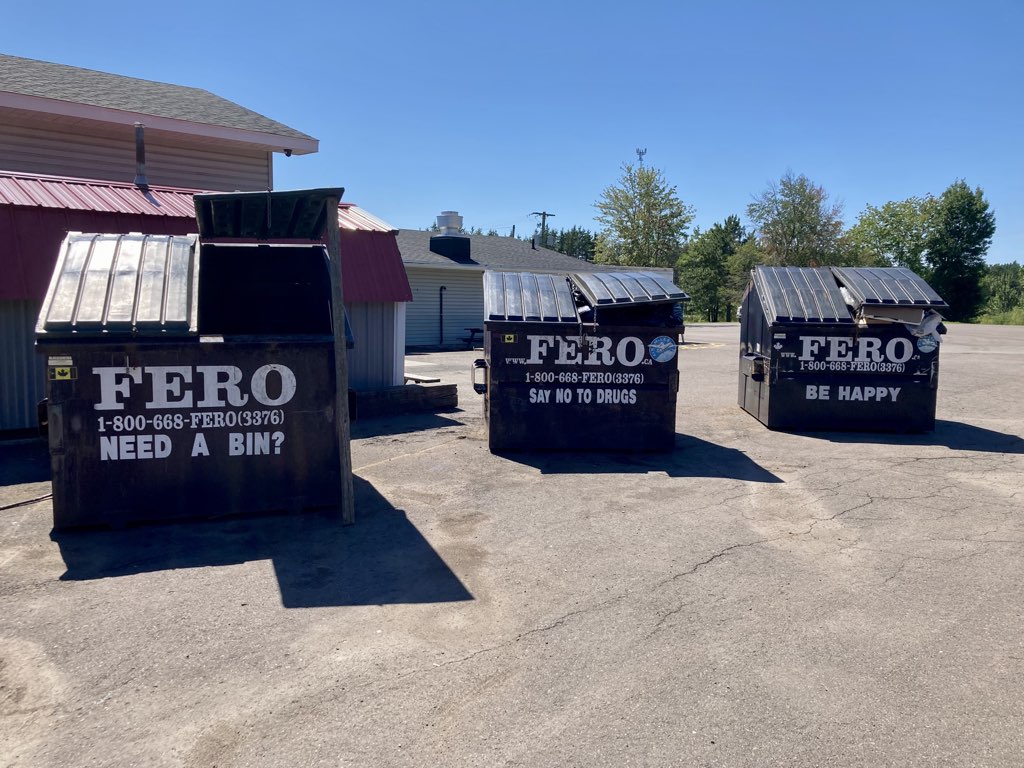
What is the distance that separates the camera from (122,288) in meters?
5.57

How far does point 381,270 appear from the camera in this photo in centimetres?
1079

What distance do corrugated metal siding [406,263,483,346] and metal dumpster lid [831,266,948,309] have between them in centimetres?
1648

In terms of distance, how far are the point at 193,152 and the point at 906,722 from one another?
14.1 metres

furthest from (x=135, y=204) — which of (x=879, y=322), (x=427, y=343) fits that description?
(x=427, y=343)

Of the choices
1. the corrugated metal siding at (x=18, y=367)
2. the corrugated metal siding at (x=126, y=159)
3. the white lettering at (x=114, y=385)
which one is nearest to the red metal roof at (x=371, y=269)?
the corrugated metal siding at (x=18, y=367)

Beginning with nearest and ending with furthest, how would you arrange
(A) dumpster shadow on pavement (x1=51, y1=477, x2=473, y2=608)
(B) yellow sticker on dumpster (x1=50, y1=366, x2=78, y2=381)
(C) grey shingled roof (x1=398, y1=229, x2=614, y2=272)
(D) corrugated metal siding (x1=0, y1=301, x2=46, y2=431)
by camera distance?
(A) dumpster shadow on pavement (x1=51, y1=477, x2=473, y2=608) < (B) yellow sticker on dumpster (x1=50, y1=366, x2=78, y2=381) < (D) corrugated metal siding (x1=0, y1=301, x2=46, y2=431) < (C) grey shingled roof (x1=398, y1=229, x2=614, y2=272)

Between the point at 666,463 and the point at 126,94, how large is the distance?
11927mm

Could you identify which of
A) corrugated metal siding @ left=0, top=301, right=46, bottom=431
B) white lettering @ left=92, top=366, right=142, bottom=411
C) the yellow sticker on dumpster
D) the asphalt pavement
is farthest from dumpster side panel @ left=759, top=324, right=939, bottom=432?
corrugated metal siding @ left=0, top=301, right=46, bottom=431

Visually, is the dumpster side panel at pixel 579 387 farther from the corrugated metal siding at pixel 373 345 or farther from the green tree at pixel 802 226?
the green tree at pixel 802 226

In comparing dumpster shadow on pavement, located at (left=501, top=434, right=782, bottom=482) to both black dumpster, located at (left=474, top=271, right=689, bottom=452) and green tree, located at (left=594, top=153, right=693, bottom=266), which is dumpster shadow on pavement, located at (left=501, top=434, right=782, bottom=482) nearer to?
black dumpster, located at (left=474, top=271, right=689, bottom=452)

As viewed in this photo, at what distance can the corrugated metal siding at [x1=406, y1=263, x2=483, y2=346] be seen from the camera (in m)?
25.1

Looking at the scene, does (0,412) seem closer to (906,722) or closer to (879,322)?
(906,722)

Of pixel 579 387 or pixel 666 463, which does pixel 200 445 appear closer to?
pixel 579 387

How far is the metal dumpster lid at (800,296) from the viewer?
372 inches
